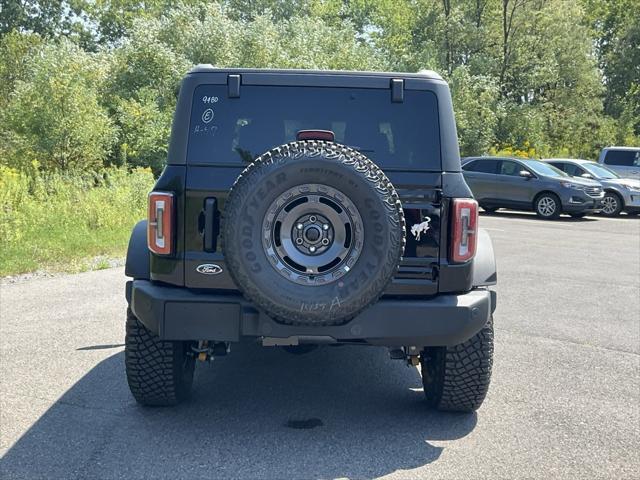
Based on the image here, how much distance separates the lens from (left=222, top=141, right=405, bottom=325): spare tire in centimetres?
344

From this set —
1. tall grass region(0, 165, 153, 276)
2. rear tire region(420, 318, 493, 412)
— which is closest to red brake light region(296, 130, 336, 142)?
rear tire region(420, 318, 493, 412)

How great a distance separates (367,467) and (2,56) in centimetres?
3378

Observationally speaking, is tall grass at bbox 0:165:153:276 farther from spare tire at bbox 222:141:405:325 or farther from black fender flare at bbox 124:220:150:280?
spare tire at bbox 222:141:405:325

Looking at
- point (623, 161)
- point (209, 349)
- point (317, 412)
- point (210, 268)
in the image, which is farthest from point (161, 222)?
point (623, 161)

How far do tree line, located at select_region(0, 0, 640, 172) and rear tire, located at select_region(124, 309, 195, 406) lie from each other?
13.0 m

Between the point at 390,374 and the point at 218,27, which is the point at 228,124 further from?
the point at 218,27

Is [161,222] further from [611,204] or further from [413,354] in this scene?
[611,204]

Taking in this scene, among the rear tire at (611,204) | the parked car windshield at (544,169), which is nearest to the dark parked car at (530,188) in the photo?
the parked car windshield at (544,169)

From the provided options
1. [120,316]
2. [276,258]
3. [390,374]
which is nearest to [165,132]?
[120,316]

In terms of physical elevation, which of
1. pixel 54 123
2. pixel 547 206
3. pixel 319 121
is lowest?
pixel 547 206

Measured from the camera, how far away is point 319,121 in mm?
3994

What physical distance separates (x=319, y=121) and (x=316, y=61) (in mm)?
21672

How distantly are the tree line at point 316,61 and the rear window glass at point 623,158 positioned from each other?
30.5ft

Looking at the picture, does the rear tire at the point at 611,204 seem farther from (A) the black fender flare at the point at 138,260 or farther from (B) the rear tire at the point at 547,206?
(A) the black fender flare at the point at 138,260
